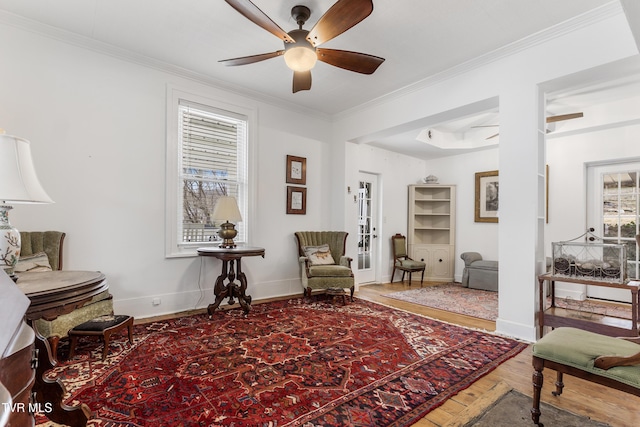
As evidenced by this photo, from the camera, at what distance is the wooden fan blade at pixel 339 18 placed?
218 centimetres

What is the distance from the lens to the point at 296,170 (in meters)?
5.06

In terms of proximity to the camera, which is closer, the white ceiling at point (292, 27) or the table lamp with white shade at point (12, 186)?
the table lamp with white shade at point (12, 186)

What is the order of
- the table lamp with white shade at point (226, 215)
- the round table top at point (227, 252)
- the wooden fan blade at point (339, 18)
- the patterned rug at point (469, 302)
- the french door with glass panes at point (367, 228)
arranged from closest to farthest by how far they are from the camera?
the wooden fan blade at point (339, 18)
the round table top at point (227, 252)
the table lamp with white shade at point (226, 215)
the patterned rug at point (469, 302)
the french door with glass panes at point (367, 228)

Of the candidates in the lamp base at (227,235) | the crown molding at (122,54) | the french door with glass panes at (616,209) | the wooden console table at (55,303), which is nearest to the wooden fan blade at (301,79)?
the crown molding at (122,54)

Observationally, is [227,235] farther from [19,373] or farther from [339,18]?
[19,373]

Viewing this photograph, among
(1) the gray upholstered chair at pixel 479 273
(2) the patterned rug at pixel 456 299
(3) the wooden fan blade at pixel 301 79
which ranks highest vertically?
(3) the wooden fan blade at pixel 301 79

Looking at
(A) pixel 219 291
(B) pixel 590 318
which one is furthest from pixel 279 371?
(B) pixel 590 318

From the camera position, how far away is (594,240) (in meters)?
4.91

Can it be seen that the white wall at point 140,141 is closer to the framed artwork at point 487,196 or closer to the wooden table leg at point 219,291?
the wooden table leg at point 219,291

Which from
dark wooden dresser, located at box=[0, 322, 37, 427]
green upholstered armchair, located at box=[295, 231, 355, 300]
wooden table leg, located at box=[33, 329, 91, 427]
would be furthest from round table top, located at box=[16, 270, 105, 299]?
green upholstered armchair, located at box=[295, 231, 355, 300]

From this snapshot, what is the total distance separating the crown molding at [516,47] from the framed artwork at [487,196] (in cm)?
296

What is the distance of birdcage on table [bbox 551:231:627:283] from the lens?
275 cm

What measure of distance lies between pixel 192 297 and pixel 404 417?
3.04m

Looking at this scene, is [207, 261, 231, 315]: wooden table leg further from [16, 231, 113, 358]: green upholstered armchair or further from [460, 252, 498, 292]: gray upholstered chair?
[460, 252, 498, 292]: gray upholstered chair
